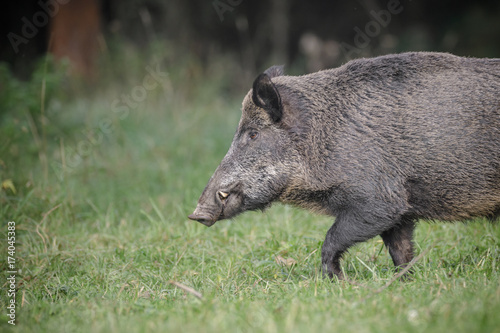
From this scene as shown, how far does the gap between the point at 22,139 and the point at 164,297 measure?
3.70 meters

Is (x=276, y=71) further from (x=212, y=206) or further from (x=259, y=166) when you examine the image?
(x=212, y=206)

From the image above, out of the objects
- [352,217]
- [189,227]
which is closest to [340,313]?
[352,217]

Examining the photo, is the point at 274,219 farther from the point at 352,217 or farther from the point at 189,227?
the point at 352,217

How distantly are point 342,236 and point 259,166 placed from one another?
838 millimetres

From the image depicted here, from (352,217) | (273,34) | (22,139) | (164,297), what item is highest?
(273,34)

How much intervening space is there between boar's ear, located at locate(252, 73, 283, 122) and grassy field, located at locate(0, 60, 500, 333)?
1190 mm

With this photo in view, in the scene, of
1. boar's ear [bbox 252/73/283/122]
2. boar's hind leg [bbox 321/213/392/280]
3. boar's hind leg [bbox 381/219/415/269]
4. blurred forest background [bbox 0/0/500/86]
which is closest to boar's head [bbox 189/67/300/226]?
boar's ear [bbox 252/73/283/122]

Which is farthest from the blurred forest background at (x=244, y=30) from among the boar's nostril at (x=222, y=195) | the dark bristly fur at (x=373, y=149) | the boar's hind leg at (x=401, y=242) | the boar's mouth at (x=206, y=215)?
the boar's mouth at (x=206, y=215)

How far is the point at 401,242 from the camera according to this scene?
4316 mm

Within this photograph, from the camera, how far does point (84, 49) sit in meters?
11.2

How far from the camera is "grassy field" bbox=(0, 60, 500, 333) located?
303 cm

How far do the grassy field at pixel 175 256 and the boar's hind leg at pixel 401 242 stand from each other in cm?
14

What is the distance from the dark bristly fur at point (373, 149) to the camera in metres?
4.00

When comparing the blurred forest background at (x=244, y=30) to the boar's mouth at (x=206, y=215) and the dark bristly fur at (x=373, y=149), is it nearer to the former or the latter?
the dark bristly fur at (x=373, y=149)
